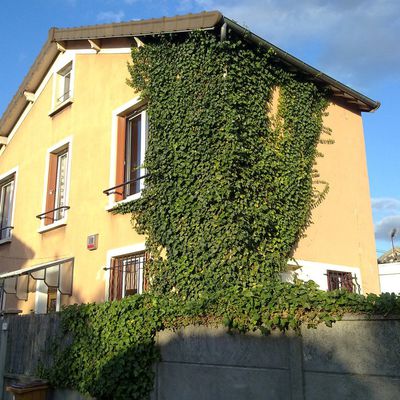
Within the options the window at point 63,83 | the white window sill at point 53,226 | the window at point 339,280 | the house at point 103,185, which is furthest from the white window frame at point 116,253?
the window at point 63,83

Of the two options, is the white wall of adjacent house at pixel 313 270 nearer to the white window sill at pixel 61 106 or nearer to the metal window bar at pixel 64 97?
the white window sill at pixel 61 106

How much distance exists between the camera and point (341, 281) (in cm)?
1069

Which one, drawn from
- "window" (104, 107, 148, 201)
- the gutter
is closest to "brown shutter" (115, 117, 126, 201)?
"window" (104, 107, 148, 201)

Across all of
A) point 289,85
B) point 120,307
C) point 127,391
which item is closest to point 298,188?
point 289,85

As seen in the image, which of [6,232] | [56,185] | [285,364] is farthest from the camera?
[6,232]

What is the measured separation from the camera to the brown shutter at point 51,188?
12922 millimetres

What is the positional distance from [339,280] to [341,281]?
6cm

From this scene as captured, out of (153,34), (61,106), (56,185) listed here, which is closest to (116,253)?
(56,185)

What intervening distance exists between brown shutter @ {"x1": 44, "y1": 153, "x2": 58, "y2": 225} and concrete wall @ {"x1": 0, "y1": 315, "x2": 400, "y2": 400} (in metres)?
6.50

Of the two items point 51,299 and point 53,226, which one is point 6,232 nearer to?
point 53,226

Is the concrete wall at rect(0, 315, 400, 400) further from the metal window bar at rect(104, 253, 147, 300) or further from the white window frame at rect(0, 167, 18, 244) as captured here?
the white window frame at rect(0, 167, 18, 244)

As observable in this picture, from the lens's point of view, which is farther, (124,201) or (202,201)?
(124,201)

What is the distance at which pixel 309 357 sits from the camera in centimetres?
568

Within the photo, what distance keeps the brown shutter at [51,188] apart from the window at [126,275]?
336cm
